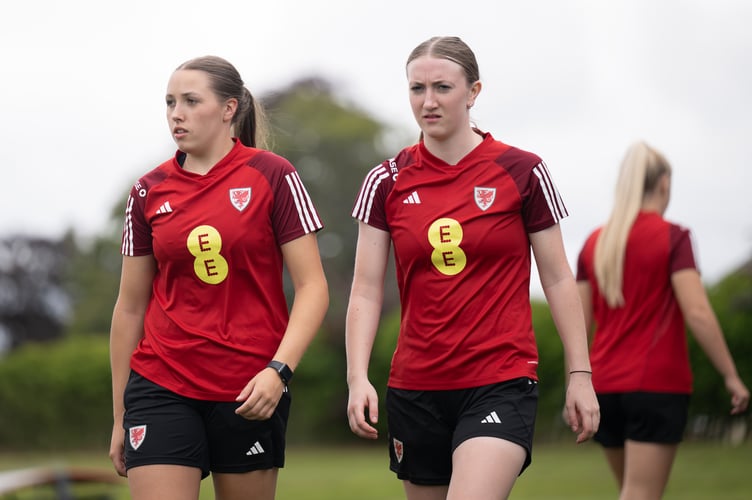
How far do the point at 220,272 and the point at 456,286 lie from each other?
3.19ft

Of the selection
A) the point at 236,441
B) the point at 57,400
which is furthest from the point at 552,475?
the point at 57,400

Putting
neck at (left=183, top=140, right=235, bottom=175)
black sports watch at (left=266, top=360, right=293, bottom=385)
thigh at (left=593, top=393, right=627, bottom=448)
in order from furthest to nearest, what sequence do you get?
1. thigh at (left=593, top=393, right=627, bottom=448)
2. neck at (left=183, top=140, right=235, bottom=175)
3. black sports watch at (left=266, top=360, right=293, bottom=385)

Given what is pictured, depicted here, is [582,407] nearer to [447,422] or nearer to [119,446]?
[447,422]

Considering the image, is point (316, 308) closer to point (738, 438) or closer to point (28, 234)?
point (738, 438)

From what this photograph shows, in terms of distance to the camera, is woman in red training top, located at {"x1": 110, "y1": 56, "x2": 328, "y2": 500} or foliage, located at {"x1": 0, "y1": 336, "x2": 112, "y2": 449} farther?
foliage, located at {"x1": 0, "y1": 336, "x2": 112, "y2": 449}

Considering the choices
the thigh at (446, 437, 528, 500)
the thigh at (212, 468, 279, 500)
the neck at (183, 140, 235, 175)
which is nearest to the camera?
the thigh at (446, 437, 528, 500)

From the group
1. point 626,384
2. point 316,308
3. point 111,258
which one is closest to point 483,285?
point 316,308

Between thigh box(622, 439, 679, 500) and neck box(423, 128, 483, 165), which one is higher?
neck box(423, 128, 483, 165)

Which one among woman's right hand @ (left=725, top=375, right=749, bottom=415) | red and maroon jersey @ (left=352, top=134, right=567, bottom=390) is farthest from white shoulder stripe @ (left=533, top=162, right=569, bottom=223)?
woman's right hand @ (left=725, top=375, right=749, bottom=415)

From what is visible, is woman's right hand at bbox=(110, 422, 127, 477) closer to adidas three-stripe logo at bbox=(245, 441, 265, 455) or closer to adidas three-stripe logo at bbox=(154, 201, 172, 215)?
adidas three-stripe logo at bbox=(245, 441, 265, 455)

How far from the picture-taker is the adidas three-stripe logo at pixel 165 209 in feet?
16.7

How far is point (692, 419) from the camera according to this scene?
23.8m

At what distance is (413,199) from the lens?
5168 millimetres

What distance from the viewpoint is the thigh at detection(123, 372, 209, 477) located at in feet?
15.9
